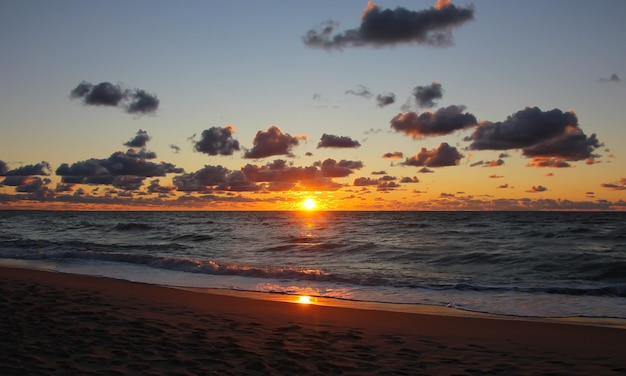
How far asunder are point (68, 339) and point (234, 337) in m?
2.54

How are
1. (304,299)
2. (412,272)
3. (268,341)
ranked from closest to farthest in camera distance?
(268,341)
(304,299)
(412,272)

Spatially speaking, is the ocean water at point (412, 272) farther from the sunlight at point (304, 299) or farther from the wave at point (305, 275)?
the sunlight at point (304, 299)

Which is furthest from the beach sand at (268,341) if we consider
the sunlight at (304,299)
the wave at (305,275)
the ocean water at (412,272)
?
the wave at (305,275)

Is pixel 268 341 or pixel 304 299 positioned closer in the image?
pixel 268 341

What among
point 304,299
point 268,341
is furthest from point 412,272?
point 268,341

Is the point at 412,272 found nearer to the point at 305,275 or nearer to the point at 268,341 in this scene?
the point at 305,275

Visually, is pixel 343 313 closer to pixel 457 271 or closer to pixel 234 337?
pixel 234 337

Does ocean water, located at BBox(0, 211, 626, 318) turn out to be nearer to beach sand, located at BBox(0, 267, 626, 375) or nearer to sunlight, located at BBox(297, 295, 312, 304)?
sunlight, located at BBox(297, 295, 312, 304)

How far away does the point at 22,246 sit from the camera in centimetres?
3091

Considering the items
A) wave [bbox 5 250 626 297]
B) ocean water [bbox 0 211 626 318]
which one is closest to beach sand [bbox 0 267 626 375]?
ocean water [bbox 0 211 626 318]

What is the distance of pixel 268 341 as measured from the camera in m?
8.05

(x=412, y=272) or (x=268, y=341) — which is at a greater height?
(x=268, y=341)

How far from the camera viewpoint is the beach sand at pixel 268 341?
6.53 m

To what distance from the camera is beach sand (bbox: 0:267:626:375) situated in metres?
6.53
